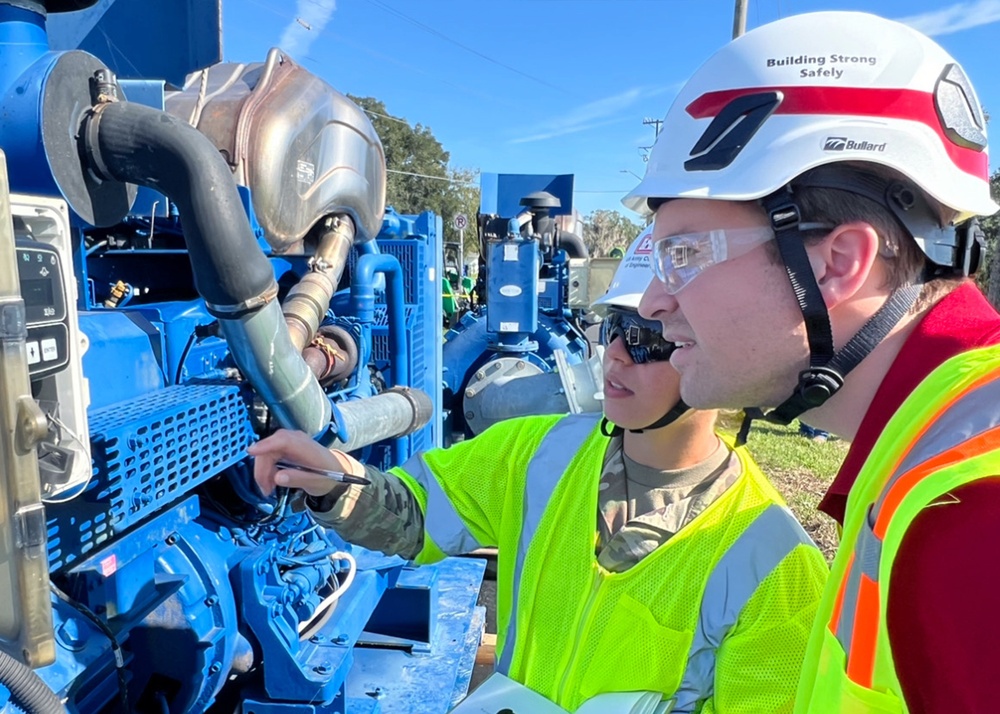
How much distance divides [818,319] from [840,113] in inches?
11.2

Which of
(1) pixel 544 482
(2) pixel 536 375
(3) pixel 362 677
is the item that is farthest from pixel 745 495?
(2) pixel 536 375

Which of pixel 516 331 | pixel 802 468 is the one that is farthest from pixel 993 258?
pixel 516 331

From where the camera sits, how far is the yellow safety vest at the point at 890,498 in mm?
612

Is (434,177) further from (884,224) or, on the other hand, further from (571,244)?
(884,224)

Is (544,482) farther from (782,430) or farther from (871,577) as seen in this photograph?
(782,430)

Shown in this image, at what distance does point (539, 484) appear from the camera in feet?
5.03

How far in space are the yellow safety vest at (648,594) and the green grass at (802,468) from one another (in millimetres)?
4020

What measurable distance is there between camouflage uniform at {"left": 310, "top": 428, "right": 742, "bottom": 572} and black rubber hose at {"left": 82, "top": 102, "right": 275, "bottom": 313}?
49 centimetres

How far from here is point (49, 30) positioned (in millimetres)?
2205

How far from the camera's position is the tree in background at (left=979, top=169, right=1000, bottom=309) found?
320 inches

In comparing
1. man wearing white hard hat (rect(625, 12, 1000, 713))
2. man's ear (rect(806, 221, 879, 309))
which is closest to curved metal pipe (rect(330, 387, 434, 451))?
man wearing white hard hat (rect(625, 12, 1000, 713))

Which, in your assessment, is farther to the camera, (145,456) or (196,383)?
(196,383)

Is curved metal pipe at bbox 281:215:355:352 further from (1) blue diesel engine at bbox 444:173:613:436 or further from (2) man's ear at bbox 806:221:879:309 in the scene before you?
(1) blue diesel engine at bbox 444:173:613:436

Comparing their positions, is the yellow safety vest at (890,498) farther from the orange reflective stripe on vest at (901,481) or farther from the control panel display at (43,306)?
the control panel display at (43,306)
